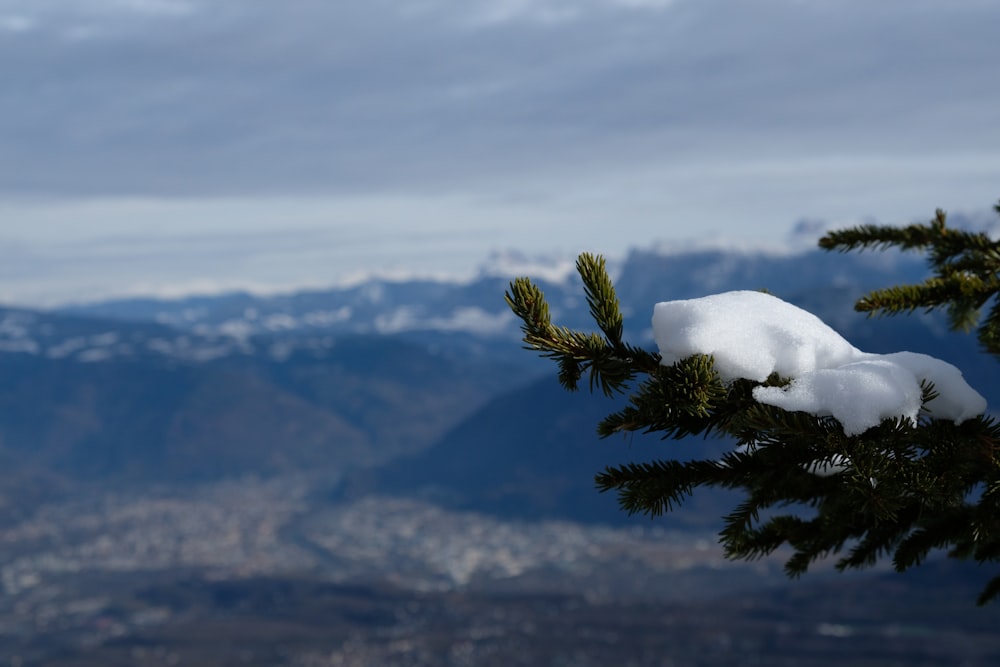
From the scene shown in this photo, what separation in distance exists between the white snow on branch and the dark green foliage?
0.06 m

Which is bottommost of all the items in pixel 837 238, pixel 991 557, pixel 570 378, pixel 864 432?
pixel 991 557

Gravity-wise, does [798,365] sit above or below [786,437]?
above

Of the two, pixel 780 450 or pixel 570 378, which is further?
pixel 780 450

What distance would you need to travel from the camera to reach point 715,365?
4.16 meters

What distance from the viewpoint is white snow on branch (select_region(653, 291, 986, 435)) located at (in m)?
4.14

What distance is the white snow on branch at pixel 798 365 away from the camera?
4.14 meters

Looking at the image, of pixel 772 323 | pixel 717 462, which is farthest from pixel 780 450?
pixel 772 323

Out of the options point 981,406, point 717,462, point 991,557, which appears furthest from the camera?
point 991,557

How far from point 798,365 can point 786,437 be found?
13.5 inches

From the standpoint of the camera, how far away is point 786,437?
14.1 feet

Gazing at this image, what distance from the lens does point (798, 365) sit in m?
4.33

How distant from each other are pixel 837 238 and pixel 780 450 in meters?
2.30

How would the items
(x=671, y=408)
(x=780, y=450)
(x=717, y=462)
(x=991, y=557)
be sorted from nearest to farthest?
1. (x=671, y=408)
2. (x=780, y=450)
3. (x=717, y=462)
4. (x=991, y=557)

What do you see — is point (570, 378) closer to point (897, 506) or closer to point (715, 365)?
point (715, 365)
